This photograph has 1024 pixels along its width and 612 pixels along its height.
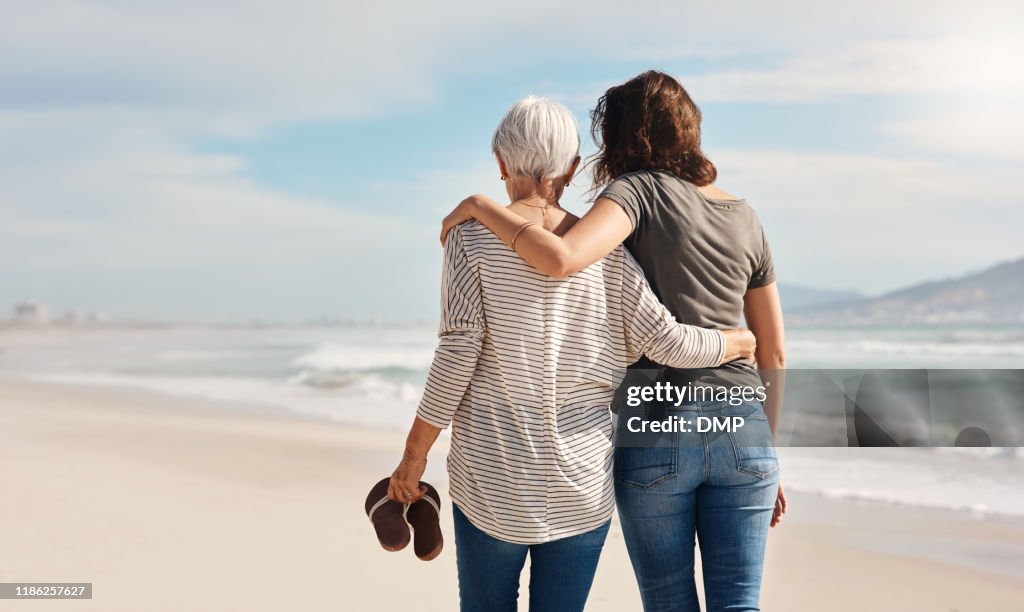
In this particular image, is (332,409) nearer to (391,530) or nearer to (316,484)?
(316,484)

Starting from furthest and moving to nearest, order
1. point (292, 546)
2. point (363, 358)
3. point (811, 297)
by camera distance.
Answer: point (811, 297)
point (363, 358)
point (292, 546)

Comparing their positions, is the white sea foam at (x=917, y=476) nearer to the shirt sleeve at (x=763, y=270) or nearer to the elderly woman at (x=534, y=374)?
the shirt sleeve at (x=763, y=270)

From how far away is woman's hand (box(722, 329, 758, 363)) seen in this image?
1.94 m

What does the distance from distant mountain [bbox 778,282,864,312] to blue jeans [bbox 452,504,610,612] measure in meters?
32.7

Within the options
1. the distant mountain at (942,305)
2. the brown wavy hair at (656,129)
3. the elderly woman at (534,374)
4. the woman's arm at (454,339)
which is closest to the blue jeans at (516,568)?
the elderly woman at (534,374)

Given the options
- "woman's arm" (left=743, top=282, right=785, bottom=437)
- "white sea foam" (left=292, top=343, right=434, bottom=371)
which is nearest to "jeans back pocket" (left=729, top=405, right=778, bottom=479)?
"woman's arm" (left=743, top=282, right=785, bottom=437)

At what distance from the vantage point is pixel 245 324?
45.6m

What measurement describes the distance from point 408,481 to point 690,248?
31.2 inches

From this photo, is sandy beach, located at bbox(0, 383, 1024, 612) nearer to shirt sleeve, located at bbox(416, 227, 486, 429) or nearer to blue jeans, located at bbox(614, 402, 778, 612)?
blue jeans, located at bbox(614, 402, 778, 612)

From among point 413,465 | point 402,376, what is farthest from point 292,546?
point 402,376

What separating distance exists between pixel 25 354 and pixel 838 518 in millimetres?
21997

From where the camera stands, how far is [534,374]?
180 cm

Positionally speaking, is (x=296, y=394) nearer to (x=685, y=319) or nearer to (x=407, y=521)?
(x=407, y=521)

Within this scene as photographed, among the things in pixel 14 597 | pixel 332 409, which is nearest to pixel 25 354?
pixel 332 409
